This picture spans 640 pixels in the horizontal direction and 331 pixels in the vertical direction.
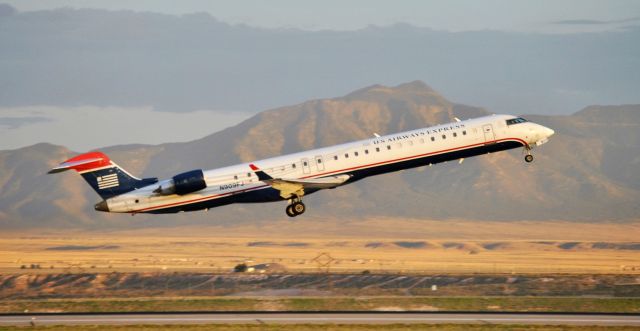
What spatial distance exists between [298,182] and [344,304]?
34.3 ft

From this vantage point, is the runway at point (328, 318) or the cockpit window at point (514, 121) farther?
the cockpit window at point (514, 121)

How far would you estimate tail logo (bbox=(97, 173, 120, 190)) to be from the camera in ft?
200

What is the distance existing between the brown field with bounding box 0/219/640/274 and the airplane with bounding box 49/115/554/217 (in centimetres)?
3845

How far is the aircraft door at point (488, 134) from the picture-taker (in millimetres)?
58500

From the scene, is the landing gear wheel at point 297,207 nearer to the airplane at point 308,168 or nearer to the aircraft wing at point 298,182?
the airplane at point 308,168

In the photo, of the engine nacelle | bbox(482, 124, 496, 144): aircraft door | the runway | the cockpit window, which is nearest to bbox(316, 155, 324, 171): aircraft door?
the engine nacelle

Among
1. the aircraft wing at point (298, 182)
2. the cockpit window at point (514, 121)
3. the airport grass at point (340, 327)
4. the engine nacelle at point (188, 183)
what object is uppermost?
the cockpit window at point (514, 121)

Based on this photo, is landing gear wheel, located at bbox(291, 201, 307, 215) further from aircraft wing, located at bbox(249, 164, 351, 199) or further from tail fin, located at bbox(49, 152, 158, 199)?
tail fin, located at bbox(49, 152, 158, 199)

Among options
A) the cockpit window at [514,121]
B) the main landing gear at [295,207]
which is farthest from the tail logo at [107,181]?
the cockpit window at [514,121]

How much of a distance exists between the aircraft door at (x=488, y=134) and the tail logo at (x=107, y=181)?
2125cm

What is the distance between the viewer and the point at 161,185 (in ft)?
195

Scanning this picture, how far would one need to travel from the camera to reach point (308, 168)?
57531mm

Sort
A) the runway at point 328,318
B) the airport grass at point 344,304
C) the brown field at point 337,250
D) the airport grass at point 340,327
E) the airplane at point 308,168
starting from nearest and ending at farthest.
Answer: the airport grass at point 340,327 < the runway at point 328,318 < the airplane at point 308,168 < the airport grass at point 344,304 < the brown field at point 337,250

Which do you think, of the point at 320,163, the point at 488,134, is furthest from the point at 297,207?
the point at 488,134
